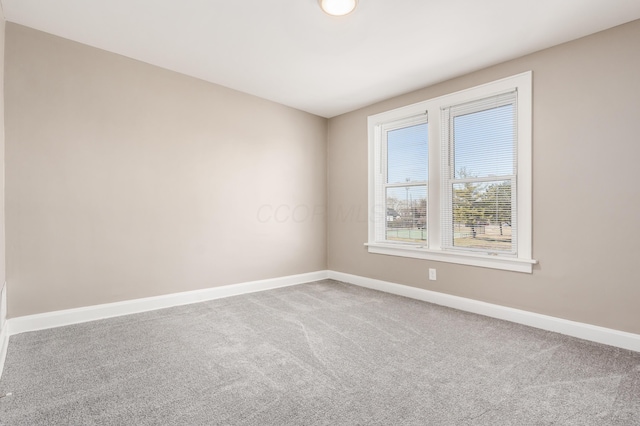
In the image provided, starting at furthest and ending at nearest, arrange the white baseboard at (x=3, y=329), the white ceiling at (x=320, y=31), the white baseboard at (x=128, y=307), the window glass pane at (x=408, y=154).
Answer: the window glass pane at (x=408, y=154), the white baseboard at (x=128, y=307), the white ceiling at (x=320, y=31), the white baseboard at (x=3, y=329)

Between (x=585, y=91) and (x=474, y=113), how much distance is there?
0.94 metres

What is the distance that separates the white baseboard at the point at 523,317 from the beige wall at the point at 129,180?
1.64 m

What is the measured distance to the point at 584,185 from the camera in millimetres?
2629

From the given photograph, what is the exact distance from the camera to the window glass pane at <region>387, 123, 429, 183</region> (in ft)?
12.7

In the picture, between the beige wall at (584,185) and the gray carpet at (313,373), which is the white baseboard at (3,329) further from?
the beige wall at (584,185)

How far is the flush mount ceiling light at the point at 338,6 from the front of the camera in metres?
2.22

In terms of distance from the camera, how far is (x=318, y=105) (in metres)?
4.42

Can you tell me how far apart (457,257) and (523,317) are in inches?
31.3

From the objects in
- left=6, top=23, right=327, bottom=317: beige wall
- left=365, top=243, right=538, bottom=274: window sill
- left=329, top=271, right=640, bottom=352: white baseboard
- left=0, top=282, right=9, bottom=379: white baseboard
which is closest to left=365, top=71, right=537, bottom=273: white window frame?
left=365, top=243, right=538, bottom=274: window sill

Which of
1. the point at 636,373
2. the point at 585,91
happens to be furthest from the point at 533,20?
the point at 636,373

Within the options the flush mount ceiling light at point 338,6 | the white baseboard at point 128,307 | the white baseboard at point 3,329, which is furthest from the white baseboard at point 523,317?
the white baseboard at point 3,329

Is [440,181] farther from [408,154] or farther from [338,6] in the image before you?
[338,6]

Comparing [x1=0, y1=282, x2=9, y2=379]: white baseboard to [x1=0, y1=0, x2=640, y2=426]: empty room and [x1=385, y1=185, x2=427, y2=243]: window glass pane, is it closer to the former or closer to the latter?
[x1=0, y1=0, x2=640, y2=426]: empty room

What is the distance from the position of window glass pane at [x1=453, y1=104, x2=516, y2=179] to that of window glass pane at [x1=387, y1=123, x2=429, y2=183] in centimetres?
40
